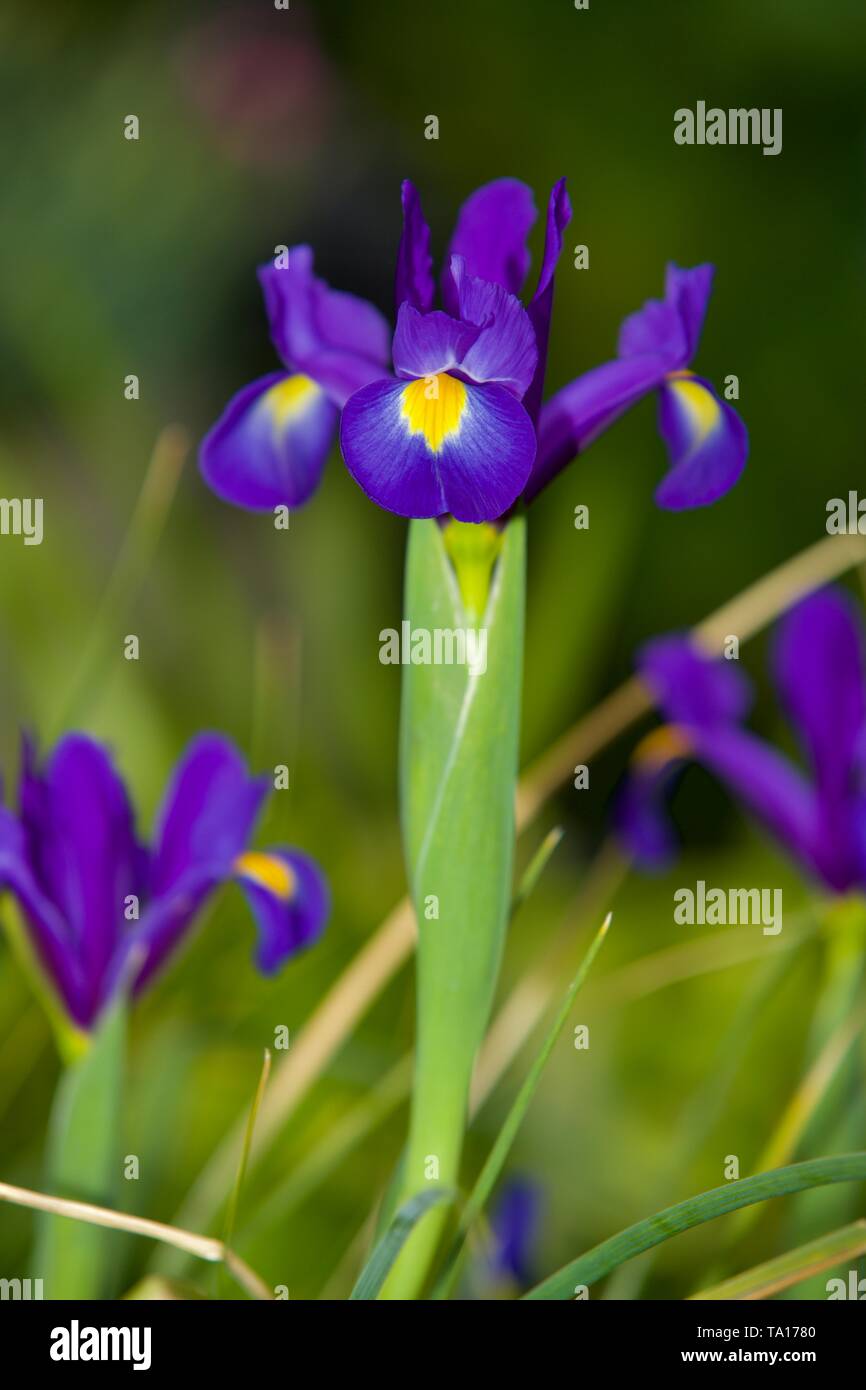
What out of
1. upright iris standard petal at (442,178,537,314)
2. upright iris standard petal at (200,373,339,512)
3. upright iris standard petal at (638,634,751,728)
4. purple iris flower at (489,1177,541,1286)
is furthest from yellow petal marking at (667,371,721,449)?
purple iris flower at (489,1177,541,1286)

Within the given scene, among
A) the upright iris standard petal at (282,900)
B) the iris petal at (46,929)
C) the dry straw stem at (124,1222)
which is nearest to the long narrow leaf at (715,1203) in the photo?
the dry straw stem at (124,1222)

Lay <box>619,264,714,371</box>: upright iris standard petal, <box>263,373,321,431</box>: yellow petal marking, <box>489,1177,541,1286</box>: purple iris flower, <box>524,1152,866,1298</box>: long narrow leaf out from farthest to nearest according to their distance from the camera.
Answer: <box>489,1177,541,1286</box>: purple iris flower < <box>263,373,321,431</box>: yellow petal marking < <box>619,264,714,371</box>: upright iris standard petal < <box>524,1152,866,1298</box>: long narrow leaf

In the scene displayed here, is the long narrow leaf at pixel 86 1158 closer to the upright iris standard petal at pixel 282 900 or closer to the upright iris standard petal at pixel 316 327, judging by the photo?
the upright iris standard petal at pixel 282 900

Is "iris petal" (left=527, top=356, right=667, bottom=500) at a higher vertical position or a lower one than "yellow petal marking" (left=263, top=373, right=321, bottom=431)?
lower

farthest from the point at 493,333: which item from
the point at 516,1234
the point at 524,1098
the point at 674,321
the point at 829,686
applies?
the point at 516,1234

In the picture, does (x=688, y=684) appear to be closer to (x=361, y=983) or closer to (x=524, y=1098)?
(x=361, y=983)

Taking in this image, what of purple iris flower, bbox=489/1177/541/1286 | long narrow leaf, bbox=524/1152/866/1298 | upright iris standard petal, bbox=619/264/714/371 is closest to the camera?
long narrow leaf, bbox=524/1152/866/1298

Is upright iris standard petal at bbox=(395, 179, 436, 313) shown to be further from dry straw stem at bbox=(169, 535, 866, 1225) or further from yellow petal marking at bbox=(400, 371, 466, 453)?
dry straw stem at bbox=(169, 535, 866, 1225)
